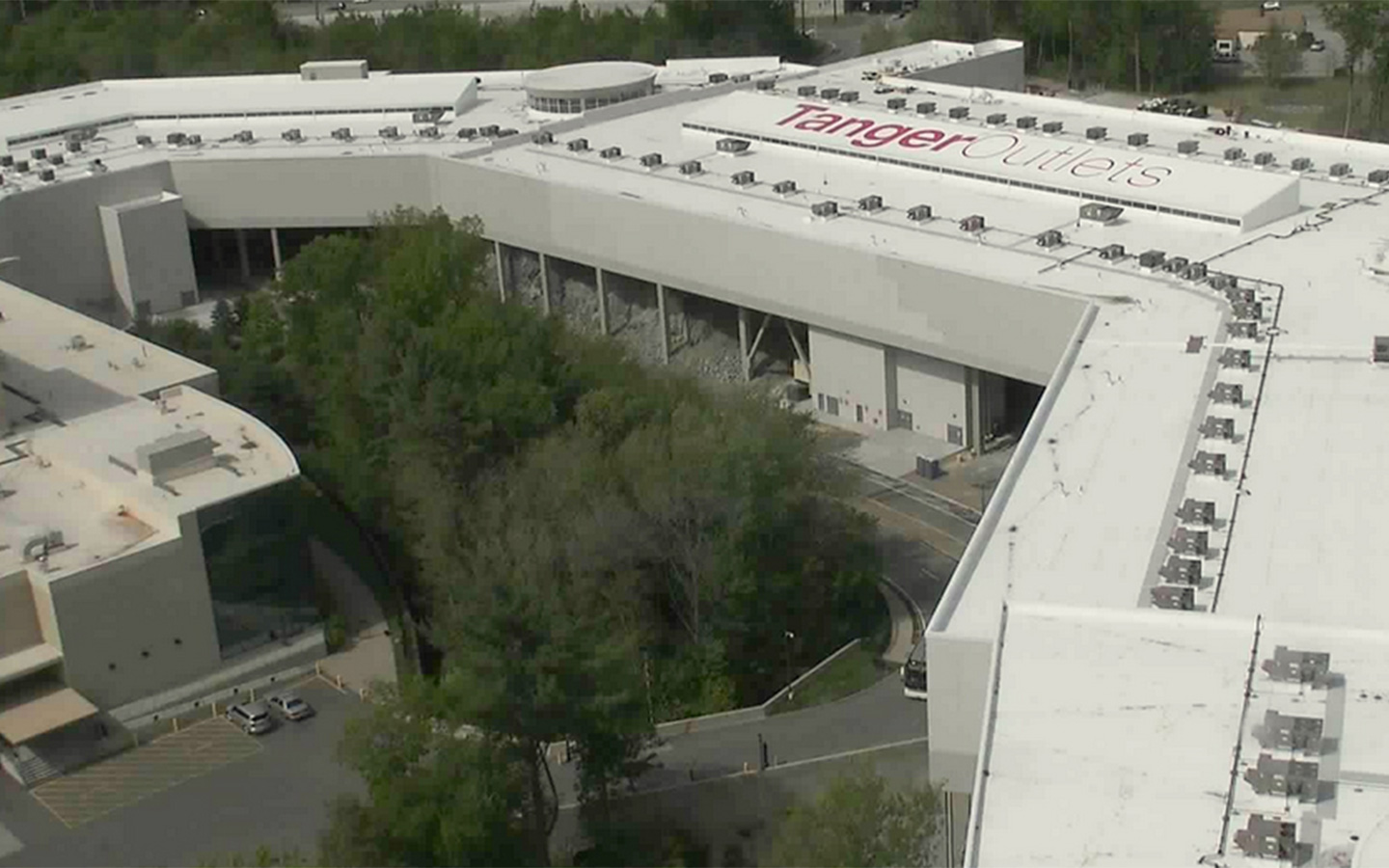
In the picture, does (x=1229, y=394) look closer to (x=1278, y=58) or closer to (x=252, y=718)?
(x=252, y=718)

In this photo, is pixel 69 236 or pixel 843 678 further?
pixel 69 236

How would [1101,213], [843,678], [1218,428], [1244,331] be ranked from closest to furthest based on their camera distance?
[1218,428], [843,678], [1244,331], [1101,213]

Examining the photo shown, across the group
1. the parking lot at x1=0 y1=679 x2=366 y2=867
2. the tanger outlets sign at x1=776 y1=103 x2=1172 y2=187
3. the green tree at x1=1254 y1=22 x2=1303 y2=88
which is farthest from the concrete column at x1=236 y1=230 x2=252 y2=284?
the green tree at x1=1254 y1=22 x2=1303 y2=88

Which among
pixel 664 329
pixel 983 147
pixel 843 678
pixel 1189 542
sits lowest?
pixel 843 678

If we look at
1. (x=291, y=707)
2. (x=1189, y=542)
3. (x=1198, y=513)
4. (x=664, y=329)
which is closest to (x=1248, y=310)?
(x=1198, y=513)

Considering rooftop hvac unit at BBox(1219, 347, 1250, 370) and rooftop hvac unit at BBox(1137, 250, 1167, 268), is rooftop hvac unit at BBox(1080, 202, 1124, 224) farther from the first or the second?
rooftop hvac unit at BBox(1219, 347, 1250, 370)
